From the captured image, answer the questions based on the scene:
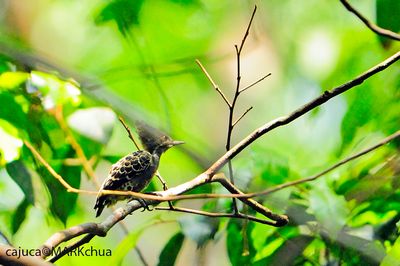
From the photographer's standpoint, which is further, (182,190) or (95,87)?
(95,87)

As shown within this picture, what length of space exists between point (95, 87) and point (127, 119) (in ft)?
0.29

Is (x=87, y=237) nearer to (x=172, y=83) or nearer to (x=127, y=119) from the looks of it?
(x=127, y=119)

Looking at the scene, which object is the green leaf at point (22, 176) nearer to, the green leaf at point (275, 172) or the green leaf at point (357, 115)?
the green leaf at point (275, 172)

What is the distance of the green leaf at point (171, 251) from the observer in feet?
3.77

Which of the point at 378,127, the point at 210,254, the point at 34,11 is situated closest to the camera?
the point at 378,127

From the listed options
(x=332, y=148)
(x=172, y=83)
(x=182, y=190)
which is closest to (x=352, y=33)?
(x=332, y=148)

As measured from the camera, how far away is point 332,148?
144cm

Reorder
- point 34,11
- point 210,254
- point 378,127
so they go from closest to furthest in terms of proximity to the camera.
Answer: point 378,127, point 210,254, point 34,11

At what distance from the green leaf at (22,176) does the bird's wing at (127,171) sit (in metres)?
0.13

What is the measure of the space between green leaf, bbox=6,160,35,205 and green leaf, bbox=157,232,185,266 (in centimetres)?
25

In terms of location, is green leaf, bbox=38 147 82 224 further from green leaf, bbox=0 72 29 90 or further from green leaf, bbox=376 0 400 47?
green leaf, bbox=376 0 400 47

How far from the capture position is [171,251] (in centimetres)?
116

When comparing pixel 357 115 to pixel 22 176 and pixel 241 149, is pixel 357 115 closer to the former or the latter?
pixel 241 149

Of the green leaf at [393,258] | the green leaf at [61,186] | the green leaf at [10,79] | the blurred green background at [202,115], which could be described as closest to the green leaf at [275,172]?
the blurred green background at [202,115]
